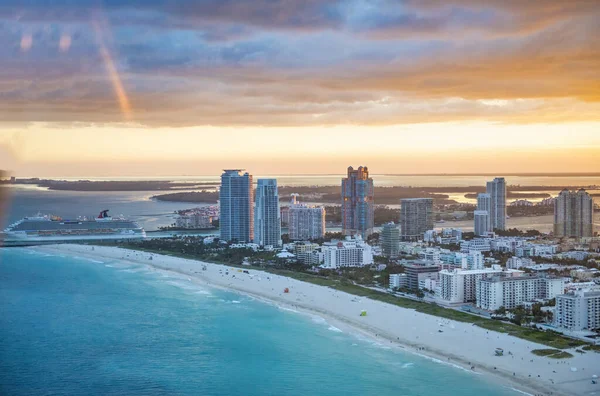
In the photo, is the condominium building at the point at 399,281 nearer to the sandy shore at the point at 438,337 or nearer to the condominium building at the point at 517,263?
the sandy shore at the point at 438,337

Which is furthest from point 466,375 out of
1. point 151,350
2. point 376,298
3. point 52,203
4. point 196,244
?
point 52,203

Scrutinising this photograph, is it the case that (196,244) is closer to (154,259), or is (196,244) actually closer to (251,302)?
(154,259)

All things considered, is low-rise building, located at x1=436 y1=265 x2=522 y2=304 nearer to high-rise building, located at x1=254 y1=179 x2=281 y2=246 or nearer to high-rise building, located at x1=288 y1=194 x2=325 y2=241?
high-rise building, located at x1=254 y1=179 x2=281 y2=246

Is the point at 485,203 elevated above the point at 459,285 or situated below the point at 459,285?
above

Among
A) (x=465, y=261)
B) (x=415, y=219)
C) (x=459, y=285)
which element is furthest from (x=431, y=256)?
(x=415, y=219)

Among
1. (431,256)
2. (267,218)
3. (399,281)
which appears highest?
(267,218)

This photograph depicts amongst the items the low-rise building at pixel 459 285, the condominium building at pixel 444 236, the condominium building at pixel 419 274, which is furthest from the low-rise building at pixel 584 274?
the condominium building at pixel 444 236

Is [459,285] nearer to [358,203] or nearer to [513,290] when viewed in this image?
[513,290]

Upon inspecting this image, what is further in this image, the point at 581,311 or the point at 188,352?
the point at 581,311
